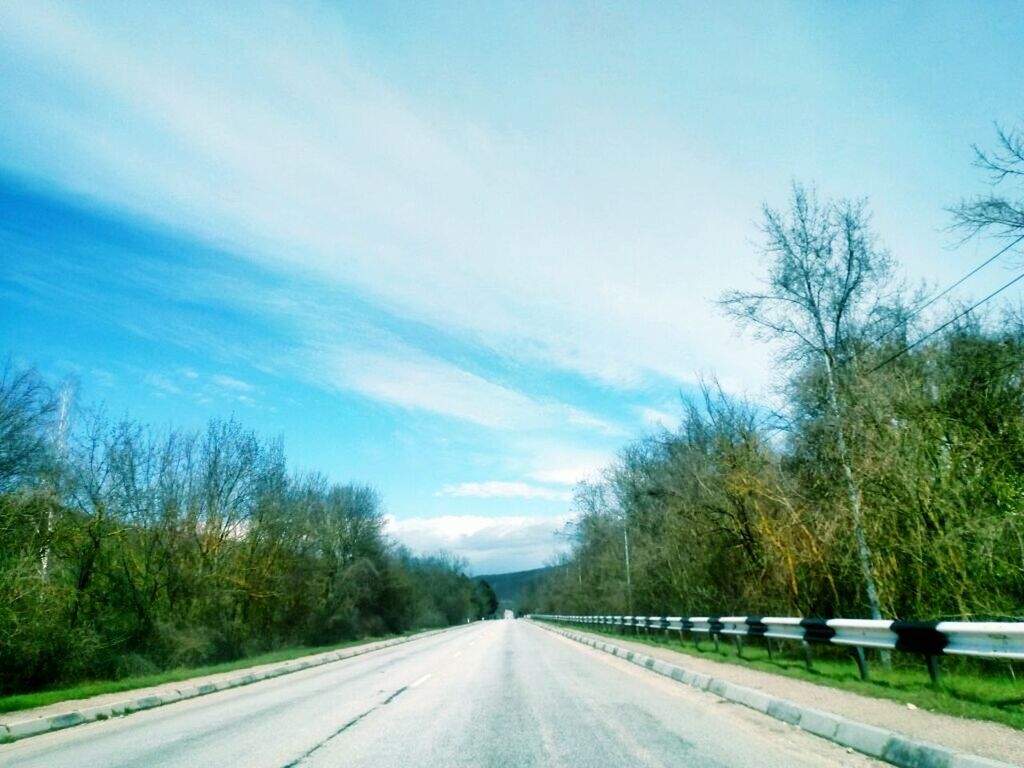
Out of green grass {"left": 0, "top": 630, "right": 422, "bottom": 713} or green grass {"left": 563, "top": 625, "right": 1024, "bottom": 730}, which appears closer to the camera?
green grass {"left": 563, "top": 625, "right": 1024, "bottom": 730}

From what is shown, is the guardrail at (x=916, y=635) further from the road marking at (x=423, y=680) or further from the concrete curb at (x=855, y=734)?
the road marking at (x=423, y=680)

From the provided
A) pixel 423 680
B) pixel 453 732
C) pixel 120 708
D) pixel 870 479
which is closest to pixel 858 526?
pixel 870 479

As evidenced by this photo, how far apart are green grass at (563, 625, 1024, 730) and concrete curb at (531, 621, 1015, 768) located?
45.9 inches

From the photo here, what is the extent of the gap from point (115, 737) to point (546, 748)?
6494 millimetres

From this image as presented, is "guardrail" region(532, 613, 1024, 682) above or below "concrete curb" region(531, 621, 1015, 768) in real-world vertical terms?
above

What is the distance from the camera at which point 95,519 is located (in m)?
21.0

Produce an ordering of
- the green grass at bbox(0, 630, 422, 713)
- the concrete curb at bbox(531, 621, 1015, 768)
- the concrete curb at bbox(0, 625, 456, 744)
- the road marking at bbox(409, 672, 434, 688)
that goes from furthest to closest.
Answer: the road marking at bbox(409, 672, 434, 688) < the green grass at bbox(0, 630, 422, 713) < the concrete curb at bbox(0, 625, 456, 744) < the concrete curb at bbox(531, 621, 1015, 768)

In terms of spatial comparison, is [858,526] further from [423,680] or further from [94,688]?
[94,688]

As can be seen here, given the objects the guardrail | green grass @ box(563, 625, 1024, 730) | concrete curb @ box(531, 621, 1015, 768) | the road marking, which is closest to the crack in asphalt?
the road marking

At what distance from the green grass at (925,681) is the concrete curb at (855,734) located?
117 cm

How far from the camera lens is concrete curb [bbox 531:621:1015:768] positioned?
506cm

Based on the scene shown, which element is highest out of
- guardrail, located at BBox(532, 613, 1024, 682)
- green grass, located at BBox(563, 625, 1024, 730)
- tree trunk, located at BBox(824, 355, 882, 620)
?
tree trunk, located at BBox(824, 355, 882, 620)

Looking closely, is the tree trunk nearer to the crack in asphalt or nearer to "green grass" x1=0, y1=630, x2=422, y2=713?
the crack in asphalt

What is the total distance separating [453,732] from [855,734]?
4.34 m
